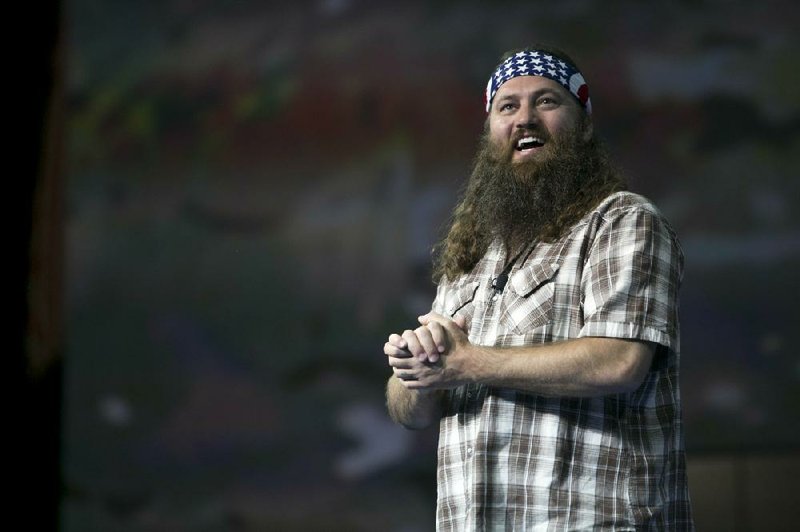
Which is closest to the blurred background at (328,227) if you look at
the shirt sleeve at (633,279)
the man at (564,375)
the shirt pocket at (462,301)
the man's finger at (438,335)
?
the shirt pocket at (462,301)

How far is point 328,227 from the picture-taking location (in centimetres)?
543

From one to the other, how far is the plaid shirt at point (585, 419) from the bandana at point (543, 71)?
0.36 meters

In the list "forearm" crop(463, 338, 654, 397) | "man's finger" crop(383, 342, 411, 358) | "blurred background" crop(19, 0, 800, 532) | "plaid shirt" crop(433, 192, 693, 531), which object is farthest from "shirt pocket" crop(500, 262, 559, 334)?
"blurred background" crop(19, 0, 800, 532)

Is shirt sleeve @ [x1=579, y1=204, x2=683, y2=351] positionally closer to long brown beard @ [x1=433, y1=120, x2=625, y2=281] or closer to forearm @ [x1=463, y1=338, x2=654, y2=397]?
forearm @ [x1=463, y1=338, x2=654, y2=397]

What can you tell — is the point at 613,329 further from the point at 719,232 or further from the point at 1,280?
the point at 719,232

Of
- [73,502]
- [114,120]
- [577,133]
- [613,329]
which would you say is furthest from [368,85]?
[613,329]

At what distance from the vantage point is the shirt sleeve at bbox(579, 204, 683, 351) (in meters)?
2.19

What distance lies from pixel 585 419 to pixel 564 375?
12 cm

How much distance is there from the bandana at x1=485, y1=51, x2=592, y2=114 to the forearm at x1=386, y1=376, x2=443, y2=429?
0.69 metres

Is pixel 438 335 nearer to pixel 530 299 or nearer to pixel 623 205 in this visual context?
pixel 530 299

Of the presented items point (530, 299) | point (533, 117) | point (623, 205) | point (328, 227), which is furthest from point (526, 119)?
point (328, 227)

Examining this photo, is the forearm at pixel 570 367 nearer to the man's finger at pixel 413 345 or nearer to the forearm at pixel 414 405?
the man's finger at pixel 413 345

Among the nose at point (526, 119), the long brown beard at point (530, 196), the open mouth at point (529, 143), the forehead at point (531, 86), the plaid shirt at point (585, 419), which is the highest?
the forehead at point (531, 86)

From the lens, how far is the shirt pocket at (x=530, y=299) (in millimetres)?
2295
